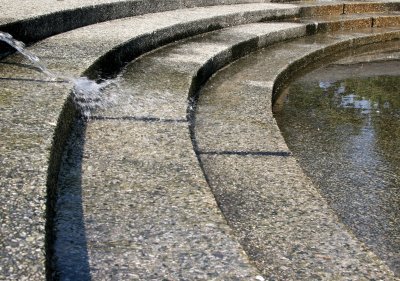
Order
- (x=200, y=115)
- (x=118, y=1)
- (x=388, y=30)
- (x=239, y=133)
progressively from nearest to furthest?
1. (x=239, y=133)
2. (x=200, y=115)
3. (x=118, y=1)
4. (x=388, y=30)

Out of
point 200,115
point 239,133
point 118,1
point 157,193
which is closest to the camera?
point 157,193

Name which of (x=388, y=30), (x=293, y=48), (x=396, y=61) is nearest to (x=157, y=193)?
(x=293, y=48)

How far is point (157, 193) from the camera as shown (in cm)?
237

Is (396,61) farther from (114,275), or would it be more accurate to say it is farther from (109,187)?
(114,275)

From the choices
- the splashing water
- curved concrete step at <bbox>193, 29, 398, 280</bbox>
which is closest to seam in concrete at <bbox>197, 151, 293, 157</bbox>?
curved concrete step at <bbox>193, 29, 398, 280</bbox>

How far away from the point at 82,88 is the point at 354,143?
6.30ft

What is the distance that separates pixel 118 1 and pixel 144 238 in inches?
194

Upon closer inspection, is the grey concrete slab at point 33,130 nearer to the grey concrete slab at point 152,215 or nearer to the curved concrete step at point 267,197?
the grey concrete slab at point 152,215

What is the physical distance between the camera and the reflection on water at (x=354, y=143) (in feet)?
9.81

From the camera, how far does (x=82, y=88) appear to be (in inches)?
136

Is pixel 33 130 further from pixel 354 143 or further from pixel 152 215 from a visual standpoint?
pixel 354 143

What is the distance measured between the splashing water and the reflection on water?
1.31 m

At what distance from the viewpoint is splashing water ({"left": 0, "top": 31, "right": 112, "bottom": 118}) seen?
10.9 feet

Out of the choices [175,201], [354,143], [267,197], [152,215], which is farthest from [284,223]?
[354,143]
